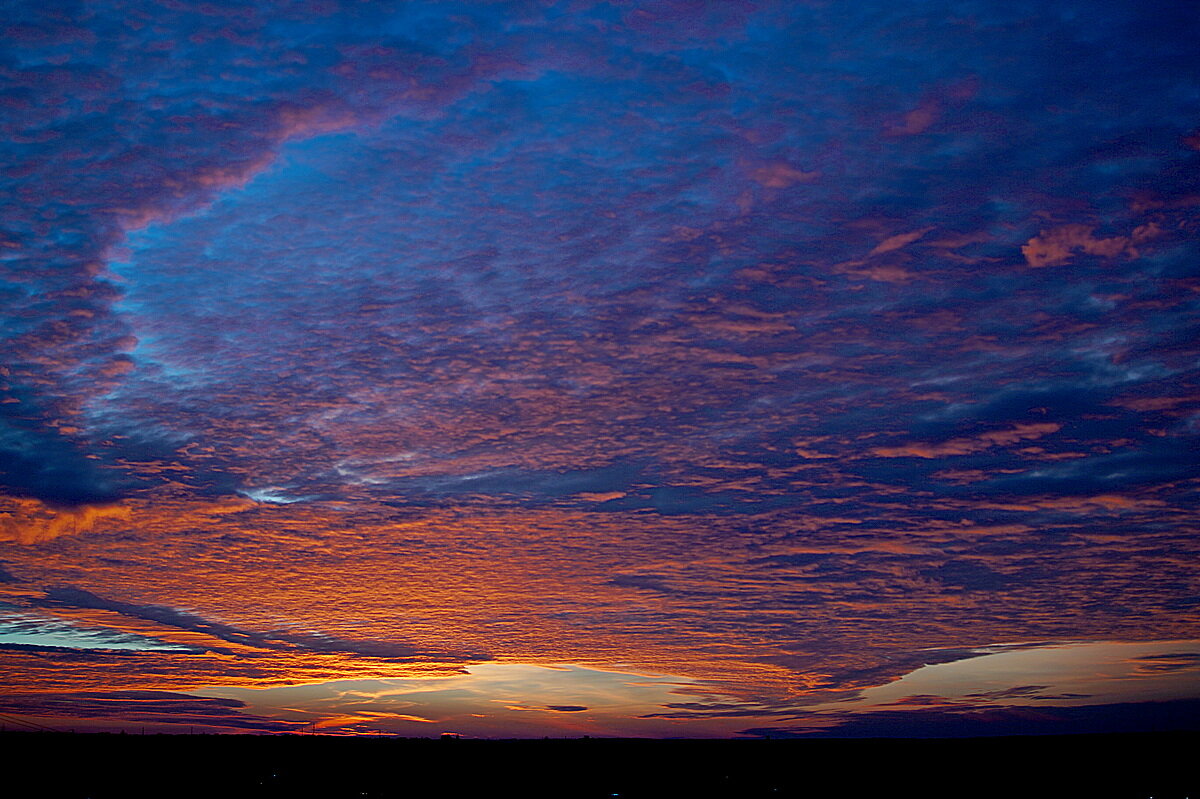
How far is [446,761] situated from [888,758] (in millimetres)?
74232

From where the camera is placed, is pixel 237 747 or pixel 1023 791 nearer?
pixel 1023 791

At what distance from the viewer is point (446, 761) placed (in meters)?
158

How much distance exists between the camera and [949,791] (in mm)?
146750

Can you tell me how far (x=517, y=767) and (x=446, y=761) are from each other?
1154 cm

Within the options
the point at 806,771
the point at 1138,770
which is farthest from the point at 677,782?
the point at 1138,770

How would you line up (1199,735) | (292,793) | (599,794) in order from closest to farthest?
(292,793)
(599,794)
(1199,735)

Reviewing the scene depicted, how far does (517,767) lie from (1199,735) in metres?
134

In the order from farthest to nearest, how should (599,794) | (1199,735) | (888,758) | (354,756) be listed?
1. (1199,735)
2. (888,758)
3. (354,756)
4. (599,794)

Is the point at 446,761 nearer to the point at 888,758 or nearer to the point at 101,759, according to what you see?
the point at 101,759

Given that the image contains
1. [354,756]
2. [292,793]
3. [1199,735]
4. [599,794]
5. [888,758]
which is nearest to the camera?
[292,793]

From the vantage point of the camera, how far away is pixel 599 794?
470 ft

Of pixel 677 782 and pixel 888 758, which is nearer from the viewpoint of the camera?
pixel 677 782

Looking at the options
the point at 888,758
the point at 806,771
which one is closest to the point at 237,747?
the point at 806,771

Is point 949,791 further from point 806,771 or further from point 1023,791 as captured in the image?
point 806,771
